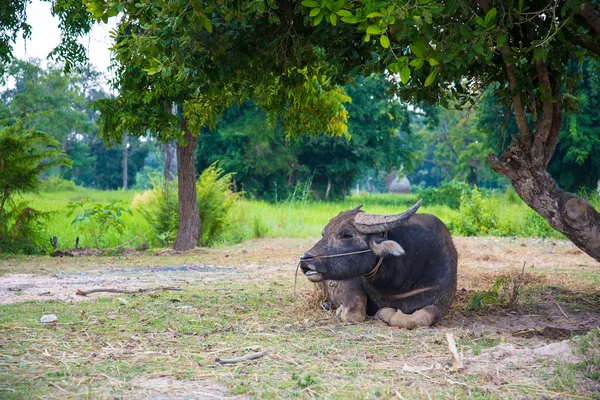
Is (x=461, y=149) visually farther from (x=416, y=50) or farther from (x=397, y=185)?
(x=416, y=50)

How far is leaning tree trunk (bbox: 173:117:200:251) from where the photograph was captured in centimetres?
1256

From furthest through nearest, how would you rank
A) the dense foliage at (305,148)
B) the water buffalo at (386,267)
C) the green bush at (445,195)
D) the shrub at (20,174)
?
the dense foliage at (305,148), the green bush at (445,195), the shrub at (20,174), the water buffalo at (386,267)

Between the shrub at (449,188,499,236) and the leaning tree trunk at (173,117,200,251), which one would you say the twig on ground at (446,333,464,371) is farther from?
the shrub at (449,188,499,236)

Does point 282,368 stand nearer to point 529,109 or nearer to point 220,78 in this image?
point 220,78

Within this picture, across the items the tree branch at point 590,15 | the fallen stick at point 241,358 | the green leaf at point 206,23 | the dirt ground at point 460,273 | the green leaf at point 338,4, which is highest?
the tree branch at point 590,15

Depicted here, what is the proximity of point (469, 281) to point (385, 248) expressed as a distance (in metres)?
2.99

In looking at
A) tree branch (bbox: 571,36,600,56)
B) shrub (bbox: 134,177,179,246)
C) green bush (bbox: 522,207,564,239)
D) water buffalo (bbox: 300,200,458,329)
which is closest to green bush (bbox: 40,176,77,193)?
shrub (bbox: 134,177,179,246)

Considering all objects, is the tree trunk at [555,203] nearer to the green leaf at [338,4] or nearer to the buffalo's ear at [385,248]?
the buffalo's ear at [385,248]

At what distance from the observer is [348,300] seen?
5816 millimetres

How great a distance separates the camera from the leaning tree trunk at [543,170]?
221 inches

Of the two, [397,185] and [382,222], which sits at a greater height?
[382,222]

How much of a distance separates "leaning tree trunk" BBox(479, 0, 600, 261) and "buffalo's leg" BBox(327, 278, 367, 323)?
169 cm

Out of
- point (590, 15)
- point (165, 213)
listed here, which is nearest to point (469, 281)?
point (590, 15)

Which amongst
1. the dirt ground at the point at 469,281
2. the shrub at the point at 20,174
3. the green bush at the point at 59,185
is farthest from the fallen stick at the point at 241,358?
the green bush at the point at 59,185
